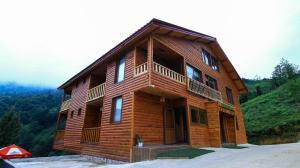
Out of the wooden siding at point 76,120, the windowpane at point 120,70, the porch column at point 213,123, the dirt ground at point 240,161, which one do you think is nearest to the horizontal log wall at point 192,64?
the porch column at point 213,123

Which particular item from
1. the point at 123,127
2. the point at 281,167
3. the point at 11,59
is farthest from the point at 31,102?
the point at 11,59

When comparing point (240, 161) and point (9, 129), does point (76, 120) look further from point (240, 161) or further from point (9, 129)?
point (9, 129)

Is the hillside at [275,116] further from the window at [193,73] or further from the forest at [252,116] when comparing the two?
the window at [193,73]

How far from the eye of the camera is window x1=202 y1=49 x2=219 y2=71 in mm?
15383

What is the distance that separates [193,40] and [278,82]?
120ft

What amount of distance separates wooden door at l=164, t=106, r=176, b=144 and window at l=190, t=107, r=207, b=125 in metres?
1.23

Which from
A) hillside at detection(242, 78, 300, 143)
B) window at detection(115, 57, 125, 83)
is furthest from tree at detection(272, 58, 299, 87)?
window at detection(115, 57, 125, 83)

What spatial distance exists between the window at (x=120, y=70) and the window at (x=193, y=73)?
14.1 ft

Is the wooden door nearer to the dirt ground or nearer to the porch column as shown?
the porch column

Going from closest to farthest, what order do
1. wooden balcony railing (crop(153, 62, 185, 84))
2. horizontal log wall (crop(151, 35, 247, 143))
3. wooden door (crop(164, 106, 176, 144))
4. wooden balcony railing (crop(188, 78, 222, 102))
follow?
1. wooden balcony railing (crop(153, 62, 185, 84))
2. horizontal log wall (crop(151, 35, 247, 143))
3. wooden door (crop(164, 106, 176, 144))
4. wooden balcony railing (crop(188, 78, 222, 102))

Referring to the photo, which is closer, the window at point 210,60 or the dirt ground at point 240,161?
the dirt ground at point 240,161

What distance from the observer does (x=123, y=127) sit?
891 cm

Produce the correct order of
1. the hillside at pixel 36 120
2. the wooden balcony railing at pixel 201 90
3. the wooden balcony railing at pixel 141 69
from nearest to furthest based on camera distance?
the wooden balcony railing at pixel 141 69 < the wooden balcony railing at pixel 201 90 < the hillside at pixel 36 120

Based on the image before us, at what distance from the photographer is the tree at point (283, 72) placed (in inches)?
1505
